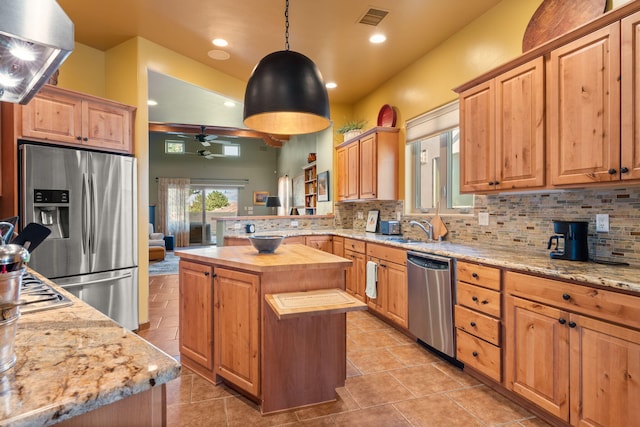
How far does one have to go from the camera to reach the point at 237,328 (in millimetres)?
2238

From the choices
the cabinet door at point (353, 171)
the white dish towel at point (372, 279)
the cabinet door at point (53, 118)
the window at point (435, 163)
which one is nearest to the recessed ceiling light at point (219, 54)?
the cabinet door at point (53, 118)

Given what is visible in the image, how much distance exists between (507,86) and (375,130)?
2.05m

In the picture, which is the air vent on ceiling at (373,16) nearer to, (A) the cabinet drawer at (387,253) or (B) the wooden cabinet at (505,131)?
(B) the wooden cabinet at (505,131)

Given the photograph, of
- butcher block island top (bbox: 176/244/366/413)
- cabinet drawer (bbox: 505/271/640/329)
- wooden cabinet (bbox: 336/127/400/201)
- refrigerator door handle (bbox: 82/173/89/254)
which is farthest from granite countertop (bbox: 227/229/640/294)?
refrigerator door handle (bbox: 82/173/89/254)

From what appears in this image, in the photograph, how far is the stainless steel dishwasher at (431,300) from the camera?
2678 millimetres

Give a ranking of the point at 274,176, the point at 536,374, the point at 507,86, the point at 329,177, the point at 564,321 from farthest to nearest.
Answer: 1. the point at 274,176
2. the point at 329,177
3. the point at 507,86
4. the point at 536,374
5. the point at 564,321

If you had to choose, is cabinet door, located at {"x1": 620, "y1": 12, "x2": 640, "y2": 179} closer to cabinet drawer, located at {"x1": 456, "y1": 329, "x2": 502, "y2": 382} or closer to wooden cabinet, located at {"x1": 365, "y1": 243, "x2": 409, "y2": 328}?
cabinet drawer, located at {"x1": 456, "y1": 329, "x2": 502, "y2": 382}

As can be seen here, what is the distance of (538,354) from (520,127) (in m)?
1.47

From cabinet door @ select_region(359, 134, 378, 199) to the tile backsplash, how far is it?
114 centimetres

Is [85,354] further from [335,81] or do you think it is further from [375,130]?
[335,81]

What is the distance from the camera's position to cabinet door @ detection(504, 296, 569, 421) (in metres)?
1.83

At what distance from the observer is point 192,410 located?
6.97 feet

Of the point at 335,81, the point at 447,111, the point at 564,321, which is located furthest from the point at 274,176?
the point at 564,321

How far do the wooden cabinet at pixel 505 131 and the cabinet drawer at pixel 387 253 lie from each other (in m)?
0.86
